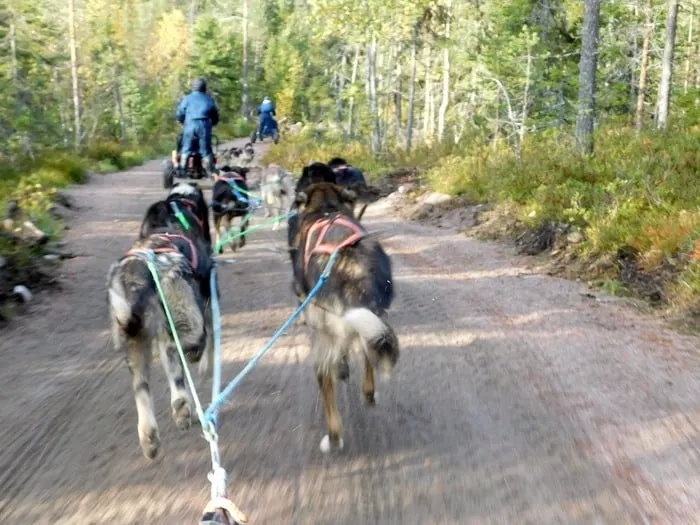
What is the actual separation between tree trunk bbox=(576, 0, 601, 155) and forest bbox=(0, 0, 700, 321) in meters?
0.04

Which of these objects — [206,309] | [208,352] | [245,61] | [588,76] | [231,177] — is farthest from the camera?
[245,61]

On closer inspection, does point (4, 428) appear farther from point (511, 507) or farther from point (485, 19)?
point (485, 19)

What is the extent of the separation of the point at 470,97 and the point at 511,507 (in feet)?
113

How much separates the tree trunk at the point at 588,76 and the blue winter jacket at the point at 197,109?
277 inches

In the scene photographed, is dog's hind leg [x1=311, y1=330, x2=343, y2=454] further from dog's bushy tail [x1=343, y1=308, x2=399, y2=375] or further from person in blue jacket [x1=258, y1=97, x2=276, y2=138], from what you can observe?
person in blue jacket [x1=258, y1=97, x2=276, y2=138]

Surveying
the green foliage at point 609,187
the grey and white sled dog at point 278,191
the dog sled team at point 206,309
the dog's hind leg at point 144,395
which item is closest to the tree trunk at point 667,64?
the green foliage at point 609,187

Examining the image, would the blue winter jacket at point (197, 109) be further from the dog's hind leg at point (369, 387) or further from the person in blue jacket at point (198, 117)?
the dog's hind leg at point (369, 387)

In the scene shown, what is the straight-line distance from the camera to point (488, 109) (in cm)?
3089

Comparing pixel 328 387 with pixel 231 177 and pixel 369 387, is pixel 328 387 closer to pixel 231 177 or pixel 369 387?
pixel 369 387

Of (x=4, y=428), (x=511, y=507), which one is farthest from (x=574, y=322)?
(x=4, y=428)

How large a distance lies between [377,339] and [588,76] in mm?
11400

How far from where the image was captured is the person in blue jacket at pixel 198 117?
10992 millimetres

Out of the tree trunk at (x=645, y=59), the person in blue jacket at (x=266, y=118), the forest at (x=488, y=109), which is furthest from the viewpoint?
the person in blue jacket at (x=266, y=118)

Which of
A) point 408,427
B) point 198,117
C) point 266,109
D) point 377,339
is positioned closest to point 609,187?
point 408,427
